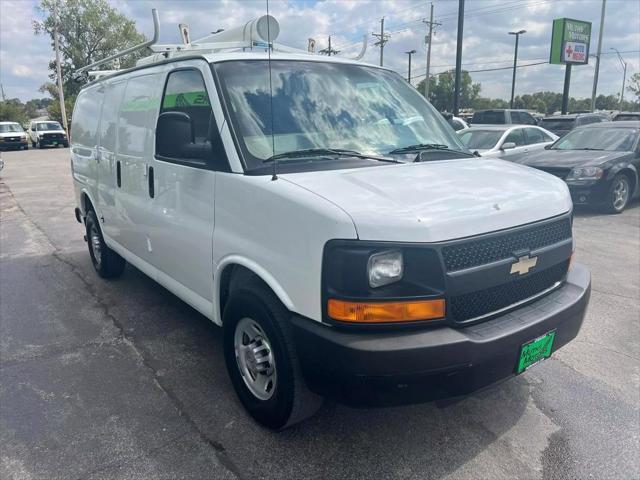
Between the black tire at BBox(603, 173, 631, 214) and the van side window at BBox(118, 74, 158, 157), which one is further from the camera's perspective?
the black tire at BBox(603, 173, 631, 214)

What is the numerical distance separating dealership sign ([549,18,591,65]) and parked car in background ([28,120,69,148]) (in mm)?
30348

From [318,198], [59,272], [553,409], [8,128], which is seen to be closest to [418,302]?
[318,198]

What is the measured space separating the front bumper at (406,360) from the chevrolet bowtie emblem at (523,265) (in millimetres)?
266

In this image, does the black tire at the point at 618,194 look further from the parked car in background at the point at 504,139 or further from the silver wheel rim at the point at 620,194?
the parked car in background at the point at 504,139

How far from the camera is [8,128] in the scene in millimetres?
30625

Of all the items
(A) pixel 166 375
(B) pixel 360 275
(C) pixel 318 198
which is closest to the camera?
(B) pixel 360 275

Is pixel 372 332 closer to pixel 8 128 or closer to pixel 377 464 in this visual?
pixel 377 464

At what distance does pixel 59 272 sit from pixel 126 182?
2.45 metres

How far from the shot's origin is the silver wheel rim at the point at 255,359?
9.37 feet

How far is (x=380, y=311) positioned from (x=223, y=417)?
141 cm

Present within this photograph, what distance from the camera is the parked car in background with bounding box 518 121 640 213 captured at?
9.05 m

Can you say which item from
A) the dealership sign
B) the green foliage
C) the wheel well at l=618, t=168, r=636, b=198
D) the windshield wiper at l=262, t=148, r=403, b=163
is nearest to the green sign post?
the dealership sign

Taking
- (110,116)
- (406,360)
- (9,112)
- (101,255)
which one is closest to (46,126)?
(9,112)

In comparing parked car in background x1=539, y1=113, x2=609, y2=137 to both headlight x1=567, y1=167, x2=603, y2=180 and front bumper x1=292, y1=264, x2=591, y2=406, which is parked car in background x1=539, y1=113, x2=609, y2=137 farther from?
front bumper x1=292, y1=264, x2=591, y2=406
